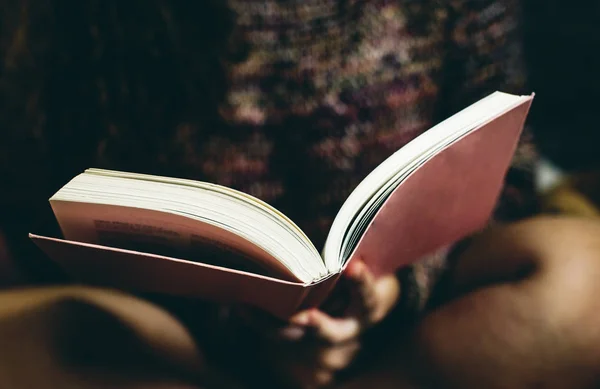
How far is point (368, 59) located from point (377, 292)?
0.28 m

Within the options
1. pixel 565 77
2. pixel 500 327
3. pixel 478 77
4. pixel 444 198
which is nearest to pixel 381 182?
pixel 444 198

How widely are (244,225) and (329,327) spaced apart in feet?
0.60

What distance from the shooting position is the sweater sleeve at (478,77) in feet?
2.69

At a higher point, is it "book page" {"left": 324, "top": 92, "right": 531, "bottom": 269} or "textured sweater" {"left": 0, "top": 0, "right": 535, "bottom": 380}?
"textured sweater" {"left": 0, "top": 0, "right": 535, "bottom": 380}

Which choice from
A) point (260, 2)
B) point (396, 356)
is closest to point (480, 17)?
point (260, 2)

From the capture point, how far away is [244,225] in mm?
557

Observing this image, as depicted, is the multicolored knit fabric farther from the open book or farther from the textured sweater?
the open book

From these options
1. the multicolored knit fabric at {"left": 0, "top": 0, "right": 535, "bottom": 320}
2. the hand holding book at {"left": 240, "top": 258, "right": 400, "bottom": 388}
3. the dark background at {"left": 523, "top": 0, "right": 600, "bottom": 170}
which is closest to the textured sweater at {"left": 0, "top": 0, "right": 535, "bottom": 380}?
the multicolored knit fabric at {"left": 0, "top": 0, "right": 535, "bottom": 320}

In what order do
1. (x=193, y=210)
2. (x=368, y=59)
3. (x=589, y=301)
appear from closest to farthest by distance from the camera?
(x=193, y=210)
(x=589, y=301)
(x=368, y=59)

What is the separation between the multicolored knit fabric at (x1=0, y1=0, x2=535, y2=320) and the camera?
0.75 meters

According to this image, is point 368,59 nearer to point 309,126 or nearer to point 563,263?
point 309,126

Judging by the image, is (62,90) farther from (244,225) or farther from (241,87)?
(244,225)

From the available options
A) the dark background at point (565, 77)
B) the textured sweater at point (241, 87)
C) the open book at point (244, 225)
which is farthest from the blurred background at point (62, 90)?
the dark background at point (565, 77)

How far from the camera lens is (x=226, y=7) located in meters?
0.73
